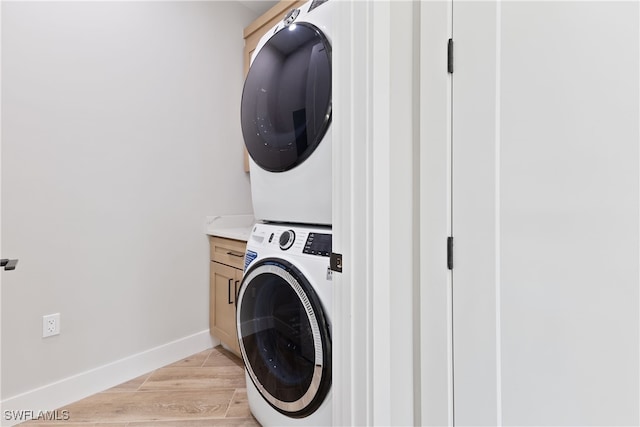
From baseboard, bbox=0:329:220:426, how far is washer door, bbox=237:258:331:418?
916 millimetres

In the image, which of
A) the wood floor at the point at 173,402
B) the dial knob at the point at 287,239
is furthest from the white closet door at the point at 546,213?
the wood floor at the point at 173,402

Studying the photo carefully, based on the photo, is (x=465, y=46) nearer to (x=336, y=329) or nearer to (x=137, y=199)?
(x=336, y=329)

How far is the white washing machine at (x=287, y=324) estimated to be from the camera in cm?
100

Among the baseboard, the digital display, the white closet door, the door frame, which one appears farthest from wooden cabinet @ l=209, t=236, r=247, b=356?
the white closet door

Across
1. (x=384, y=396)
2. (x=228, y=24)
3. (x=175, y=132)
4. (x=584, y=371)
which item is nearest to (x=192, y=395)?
(x=384, y=396)

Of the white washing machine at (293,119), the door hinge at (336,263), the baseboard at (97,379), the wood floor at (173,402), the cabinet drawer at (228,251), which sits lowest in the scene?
the wood floor at (173,402)

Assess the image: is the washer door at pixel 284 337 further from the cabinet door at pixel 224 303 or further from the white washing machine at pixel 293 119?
the cabinet door at pixel 224 303

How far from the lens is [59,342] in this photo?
1.56m

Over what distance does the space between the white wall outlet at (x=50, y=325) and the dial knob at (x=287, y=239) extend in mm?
1281

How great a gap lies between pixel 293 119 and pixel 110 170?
3.96 feet

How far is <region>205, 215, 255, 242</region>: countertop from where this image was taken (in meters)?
1.99

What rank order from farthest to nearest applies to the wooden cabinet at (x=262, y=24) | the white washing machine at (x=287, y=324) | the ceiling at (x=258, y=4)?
the ceiling at (x=258, y=4) → the wooden cabinet at (x=262, y=24) → the white washing machine at (x=287, y=324)

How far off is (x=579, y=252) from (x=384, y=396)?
57 cm

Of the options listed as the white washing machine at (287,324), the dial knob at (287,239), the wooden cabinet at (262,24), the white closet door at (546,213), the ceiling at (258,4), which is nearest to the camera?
the white closet door at (546,213)
